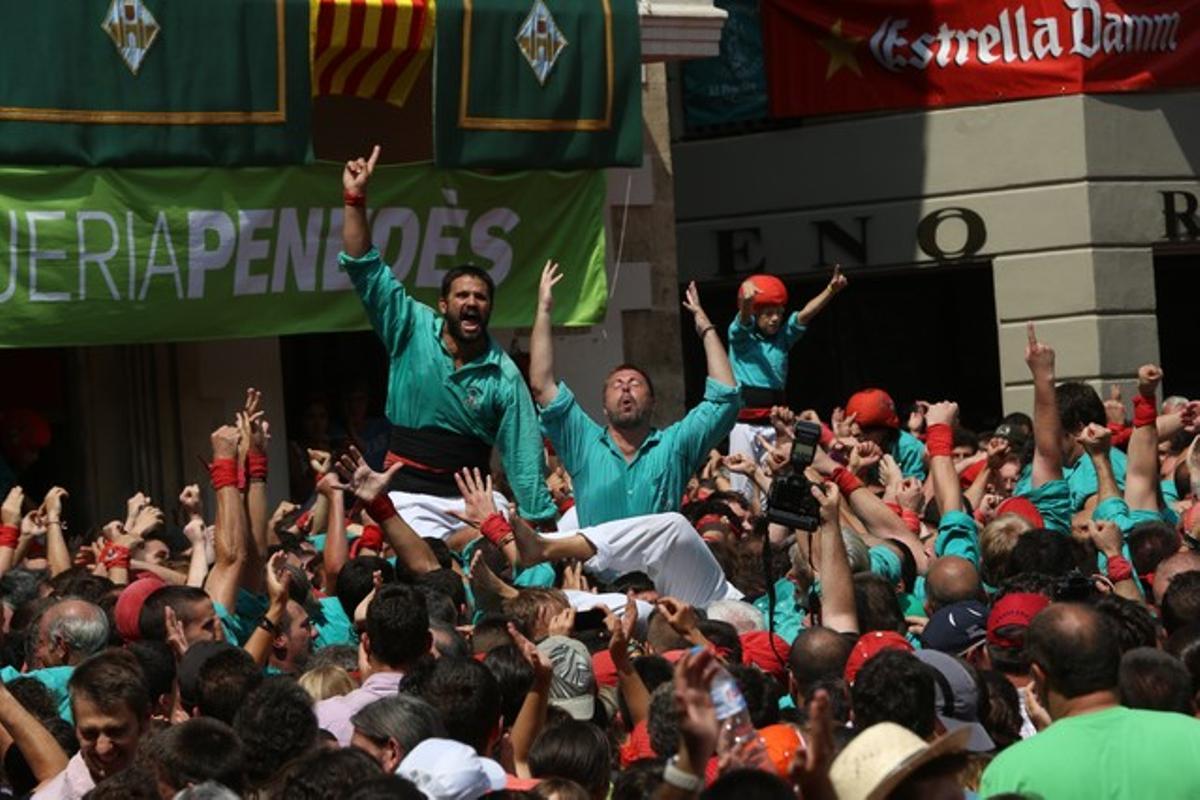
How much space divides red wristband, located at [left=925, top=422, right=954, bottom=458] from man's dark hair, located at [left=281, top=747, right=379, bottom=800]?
18.6 ft

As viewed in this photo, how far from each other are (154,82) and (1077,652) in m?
8.73

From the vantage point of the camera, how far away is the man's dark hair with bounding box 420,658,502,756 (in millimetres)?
6785

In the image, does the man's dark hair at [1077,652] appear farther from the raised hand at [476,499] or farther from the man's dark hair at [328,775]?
the raised hand at [476,499]

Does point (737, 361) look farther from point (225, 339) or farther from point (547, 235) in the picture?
point (225, 339)

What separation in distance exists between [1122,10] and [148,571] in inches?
411

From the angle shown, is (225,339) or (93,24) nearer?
(93,24)

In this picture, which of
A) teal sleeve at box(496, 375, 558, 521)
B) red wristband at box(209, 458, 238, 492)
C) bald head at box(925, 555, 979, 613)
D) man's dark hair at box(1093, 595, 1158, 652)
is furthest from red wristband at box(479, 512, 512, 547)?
man's dark hair at box(1093, 595, 1158, 652)

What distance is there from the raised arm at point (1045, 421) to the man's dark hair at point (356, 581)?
3.18m

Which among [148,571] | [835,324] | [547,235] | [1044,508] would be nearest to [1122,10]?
[835,324]

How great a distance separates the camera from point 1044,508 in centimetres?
1112

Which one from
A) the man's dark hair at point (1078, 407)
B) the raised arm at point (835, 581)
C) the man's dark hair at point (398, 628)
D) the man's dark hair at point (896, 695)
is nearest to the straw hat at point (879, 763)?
the man's dark hair at point (896, 695)

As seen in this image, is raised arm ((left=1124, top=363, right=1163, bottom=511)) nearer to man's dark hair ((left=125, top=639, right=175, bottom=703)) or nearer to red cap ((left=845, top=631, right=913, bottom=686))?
red cap ((left=845, top=631, right=913, bottom=686))

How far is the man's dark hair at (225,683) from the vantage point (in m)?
7.20

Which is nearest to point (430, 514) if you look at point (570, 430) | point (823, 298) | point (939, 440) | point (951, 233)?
point (570, 430)
